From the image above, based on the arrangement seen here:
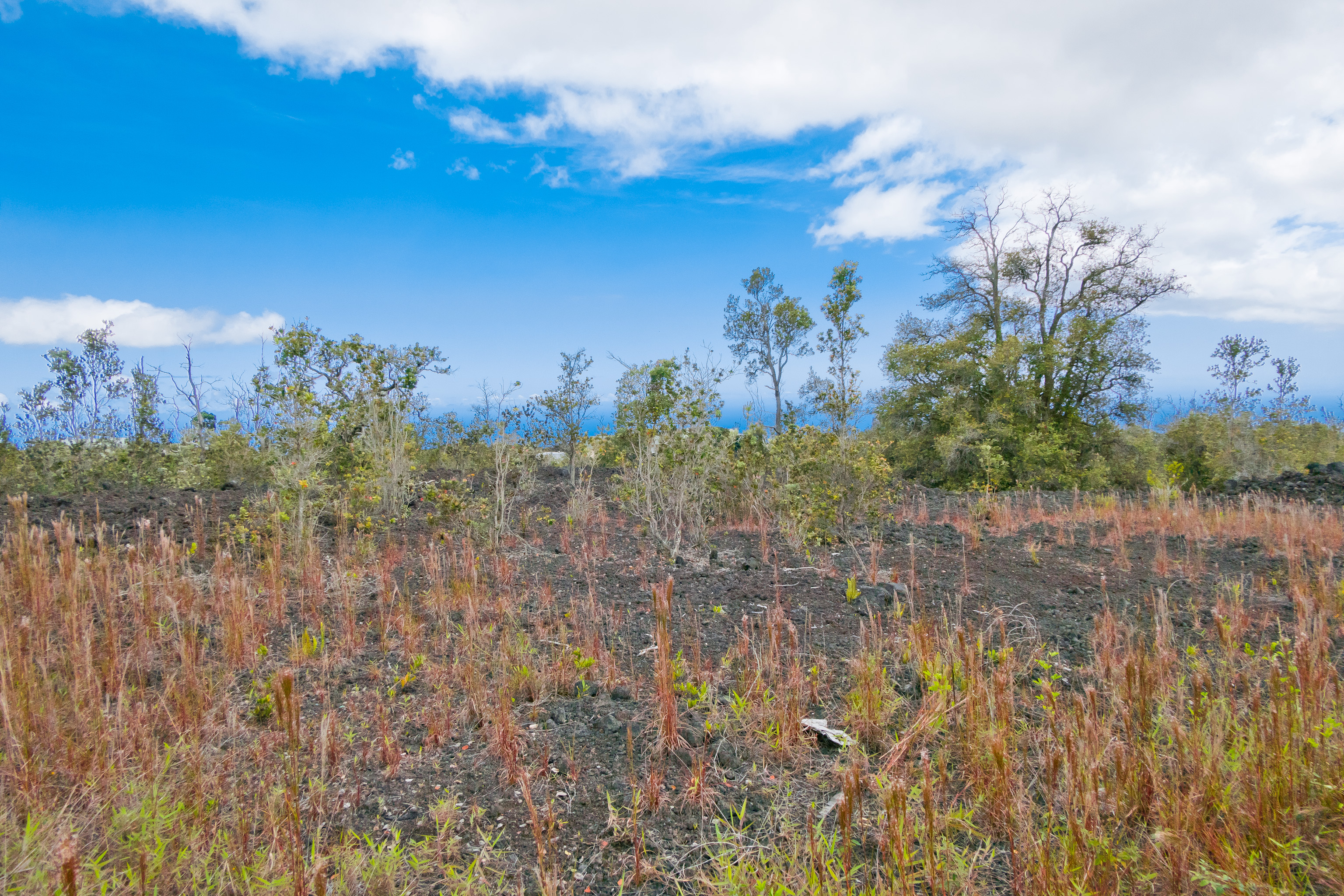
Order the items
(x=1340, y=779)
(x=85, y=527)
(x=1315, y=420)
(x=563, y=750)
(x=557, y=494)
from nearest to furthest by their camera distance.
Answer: (x=1340, y=779) → (x=563, y=750) → (x=85, y=527) → (x=557, y=494) → (x=1315, y=420)

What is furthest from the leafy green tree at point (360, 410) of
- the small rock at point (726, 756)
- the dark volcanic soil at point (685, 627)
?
the small rock at point (726, 756)

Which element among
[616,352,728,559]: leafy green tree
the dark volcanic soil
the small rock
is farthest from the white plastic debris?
[616,352,728,559]: leafy green tree

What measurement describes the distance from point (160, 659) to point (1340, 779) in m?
4.96

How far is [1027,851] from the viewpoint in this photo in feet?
5.80

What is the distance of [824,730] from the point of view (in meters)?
2.71

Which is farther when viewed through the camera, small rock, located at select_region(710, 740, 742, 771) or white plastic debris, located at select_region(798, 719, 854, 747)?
white plastic debris, located at select_region(798, 719, 854, 747)

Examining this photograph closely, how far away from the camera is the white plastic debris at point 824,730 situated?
2670 mm

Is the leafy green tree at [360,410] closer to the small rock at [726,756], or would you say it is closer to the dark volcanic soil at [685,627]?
the dark volcanic soil at [685,627]

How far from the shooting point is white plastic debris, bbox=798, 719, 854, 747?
2670 millimetres

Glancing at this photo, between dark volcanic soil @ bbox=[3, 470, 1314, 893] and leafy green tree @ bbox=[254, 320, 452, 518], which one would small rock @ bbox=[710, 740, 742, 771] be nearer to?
dark volcanic soil @ bbox=[3, 470, 1314, 893]

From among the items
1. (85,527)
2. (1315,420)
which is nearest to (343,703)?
(85,527)

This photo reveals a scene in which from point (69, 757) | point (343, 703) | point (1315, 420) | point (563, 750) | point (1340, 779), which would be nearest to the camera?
point (1340, 779)

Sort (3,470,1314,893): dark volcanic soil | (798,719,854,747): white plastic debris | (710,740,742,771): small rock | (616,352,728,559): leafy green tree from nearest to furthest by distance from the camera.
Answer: (3,470,1314,893): dark volcanic soil
(710,740,742,771): small rock
(798,719,854,747): white plastic debris
(616,352,728,559): leafy green tree

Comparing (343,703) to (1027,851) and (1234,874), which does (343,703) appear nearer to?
(1027,851)
